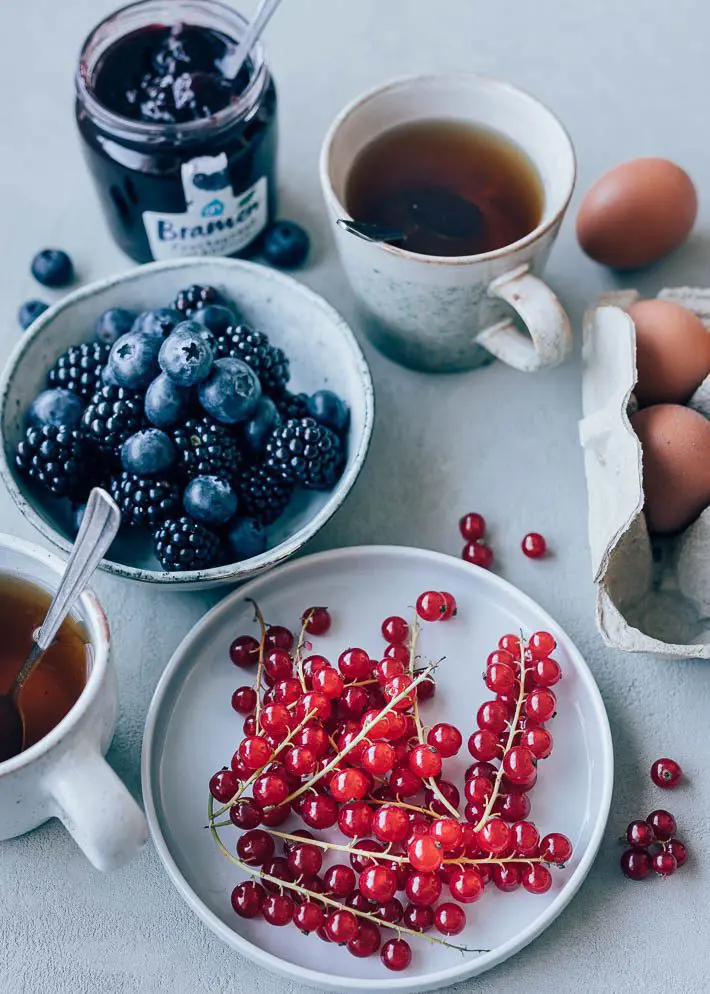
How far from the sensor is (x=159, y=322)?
3.26ft

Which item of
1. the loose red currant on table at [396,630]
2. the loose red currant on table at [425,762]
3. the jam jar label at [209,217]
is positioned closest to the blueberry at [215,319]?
the jam jar label at [209,217]

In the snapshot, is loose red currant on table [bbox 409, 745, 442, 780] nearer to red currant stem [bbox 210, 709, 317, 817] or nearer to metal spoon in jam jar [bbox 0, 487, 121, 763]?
red currant stem [bbox 210, 709, 317, 817]

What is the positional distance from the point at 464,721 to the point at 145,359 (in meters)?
0.43

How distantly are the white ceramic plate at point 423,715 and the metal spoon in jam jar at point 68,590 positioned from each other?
113mm

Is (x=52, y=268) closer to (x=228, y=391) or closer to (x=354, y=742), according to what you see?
(x=228, y=391)

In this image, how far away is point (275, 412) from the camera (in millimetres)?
973

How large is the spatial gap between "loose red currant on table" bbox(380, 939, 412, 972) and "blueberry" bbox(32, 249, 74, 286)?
76 cm

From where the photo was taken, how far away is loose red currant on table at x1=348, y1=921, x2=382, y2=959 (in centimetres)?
84

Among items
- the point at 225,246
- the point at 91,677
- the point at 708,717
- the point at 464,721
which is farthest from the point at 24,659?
the point at 708,717

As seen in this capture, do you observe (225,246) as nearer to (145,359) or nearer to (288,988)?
(145,359)

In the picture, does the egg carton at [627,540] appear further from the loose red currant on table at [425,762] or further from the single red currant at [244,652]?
the single red currant at [244,652]

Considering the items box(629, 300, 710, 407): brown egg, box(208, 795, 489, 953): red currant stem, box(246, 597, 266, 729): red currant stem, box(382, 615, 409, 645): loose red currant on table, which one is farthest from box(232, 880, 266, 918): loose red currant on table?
box(629, 300, 710, 407): brown egg

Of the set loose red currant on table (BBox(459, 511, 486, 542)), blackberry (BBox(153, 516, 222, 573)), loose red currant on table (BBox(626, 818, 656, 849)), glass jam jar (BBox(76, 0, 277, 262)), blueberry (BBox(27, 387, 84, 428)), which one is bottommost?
loose red currant on table (BBox(626, 818, 656, 849))

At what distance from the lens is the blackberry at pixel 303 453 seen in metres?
0.94
